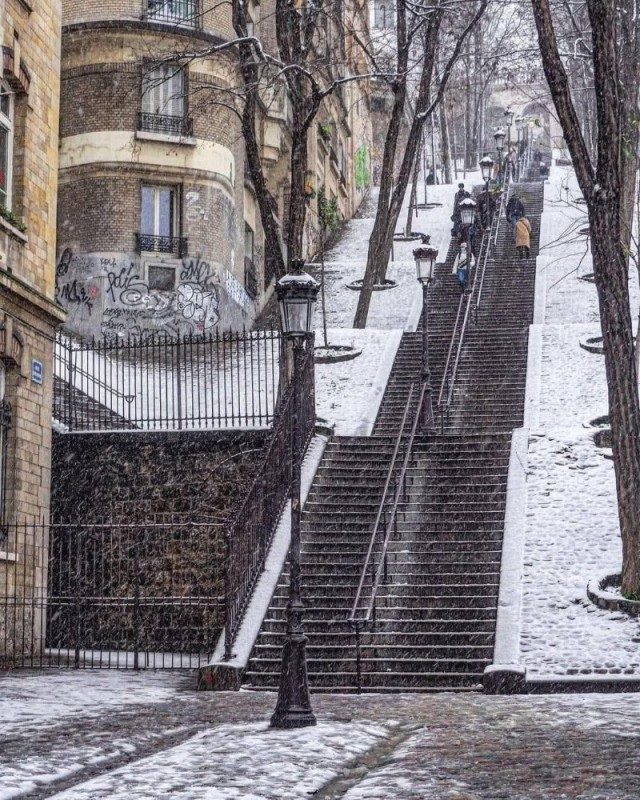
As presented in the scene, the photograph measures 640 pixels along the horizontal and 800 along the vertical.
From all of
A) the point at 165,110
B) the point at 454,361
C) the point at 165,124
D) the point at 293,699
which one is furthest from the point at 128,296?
the point at 293,699

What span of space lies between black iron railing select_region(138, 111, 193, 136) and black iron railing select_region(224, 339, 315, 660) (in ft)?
36.4

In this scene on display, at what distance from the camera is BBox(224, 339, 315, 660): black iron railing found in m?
14.9

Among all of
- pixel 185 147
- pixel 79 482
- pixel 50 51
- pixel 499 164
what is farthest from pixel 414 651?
pixel 499 164

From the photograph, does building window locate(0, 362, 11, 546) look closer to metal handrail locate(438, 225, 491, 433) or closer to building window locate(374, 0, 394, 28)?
metal handrail locate(438, 225, 491, 433)

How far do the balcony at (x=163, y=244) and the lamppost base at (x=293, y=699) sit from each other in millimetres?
19476

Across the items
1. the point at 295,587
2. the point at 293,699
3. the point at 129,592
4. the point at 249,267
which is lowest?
the point at 293,699

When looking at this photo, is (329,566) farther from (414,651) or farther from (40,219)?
(40,219)

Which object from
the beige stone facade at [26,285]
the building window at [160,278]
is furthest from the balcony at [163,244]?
the beige stone facade at [26,285]

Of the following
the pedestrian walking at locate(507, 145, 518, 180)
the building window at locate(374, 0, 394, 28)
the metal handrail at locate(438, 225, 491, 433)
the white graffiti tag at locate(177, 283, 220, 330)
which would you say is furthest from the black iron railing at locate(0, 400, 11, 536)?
the pedestrian walking at locate(507, 145, 518, 180)

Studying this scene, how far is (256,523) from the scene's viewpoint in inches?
651

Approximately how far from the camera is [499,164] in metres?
44.8

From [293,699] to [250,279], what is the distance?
23128 millimetres

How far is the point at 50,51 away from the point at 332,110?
29.8m

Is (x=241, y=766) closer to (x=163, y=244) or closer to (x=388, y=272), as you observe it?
(x=163, y=244)
